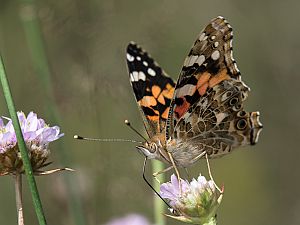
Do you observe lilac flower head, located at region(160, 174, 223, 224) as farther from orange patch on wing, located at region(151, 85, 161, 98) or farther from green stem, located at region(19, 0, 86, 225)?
green stem, located at region(19, 0, 86, 225)

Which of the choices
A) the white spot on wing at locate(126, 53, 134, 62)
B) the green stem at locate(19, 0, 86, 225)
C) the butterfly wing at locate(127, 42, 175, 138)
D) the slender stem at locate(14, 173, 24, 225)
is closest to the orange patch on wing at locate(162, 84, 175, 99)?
the butterfly wing at locate(127, 42, 175, 138)

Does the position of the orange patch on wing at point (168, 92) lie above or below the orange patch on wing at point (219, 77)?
below

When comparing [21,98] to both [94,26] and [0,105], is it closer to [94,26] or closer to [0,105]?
[0,105]

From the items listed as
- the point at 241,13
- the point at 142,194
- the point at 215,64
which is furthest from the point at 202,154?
the point at 241,13

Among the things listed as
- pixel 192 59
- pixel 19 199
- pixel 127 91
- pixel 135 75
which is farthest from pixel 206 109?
pixel 127 91

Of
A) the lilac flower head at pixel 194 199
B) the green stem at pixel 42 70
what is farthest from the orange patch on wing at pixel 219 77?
the green stem at pixel 42 70

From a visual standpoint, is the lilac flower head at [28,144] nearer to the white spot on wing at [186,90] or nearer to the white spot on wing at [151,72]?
the white spot on wing at [186,90]

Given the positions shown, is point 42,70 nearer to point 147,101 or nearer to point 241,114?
point 147,101
